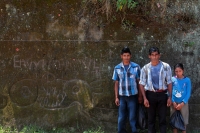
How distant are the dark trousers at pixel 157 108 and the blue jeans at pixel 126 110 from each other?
27cm

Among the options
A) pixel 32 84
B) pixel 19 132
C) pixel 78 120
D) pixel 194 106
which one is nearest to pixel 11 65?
pixel 32 84

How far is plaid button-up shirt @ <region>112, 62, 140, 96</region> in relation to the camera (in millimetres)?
5047

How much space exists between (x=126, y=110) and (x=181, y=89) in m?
1.07

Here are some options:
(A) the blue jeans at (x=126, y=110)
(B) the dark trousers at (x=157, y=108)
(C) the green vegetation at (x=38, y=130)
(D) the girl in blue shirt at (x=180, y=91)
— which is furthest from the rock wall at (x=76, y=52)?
(B) the dark trousers at (x=157, y=108)

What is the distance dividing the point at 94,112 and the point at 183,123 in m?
1.67

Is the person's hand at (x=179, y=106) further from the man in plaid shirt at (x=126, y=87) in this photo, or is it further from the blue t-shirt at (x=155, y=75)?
the man in plaid shirt at (x=126, y=87)

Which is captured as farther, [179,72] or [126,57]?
[126,57]

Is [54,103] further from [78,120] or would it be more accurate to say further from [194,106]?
[194,106]

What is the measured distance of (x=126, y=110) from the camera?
5.21m

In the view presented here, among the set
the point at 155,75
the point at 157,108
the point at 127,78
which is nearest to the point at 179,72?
the point at 155,75

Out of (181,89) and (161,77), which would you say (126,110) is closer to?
(161,77)

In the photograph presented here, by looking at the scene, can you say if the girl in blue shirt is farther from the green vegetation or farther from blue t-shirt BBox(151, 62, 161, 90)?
the green vegetation

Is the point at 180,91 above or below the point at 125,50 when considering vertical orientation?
below

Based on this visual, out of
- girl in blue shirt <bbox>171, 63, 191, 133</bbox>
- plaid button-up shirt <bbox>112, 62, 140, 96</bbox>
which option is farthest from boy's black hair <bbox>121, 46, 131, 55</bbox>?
girl in blue shirt <bbox>171, 63, 191, 133</bbox>
